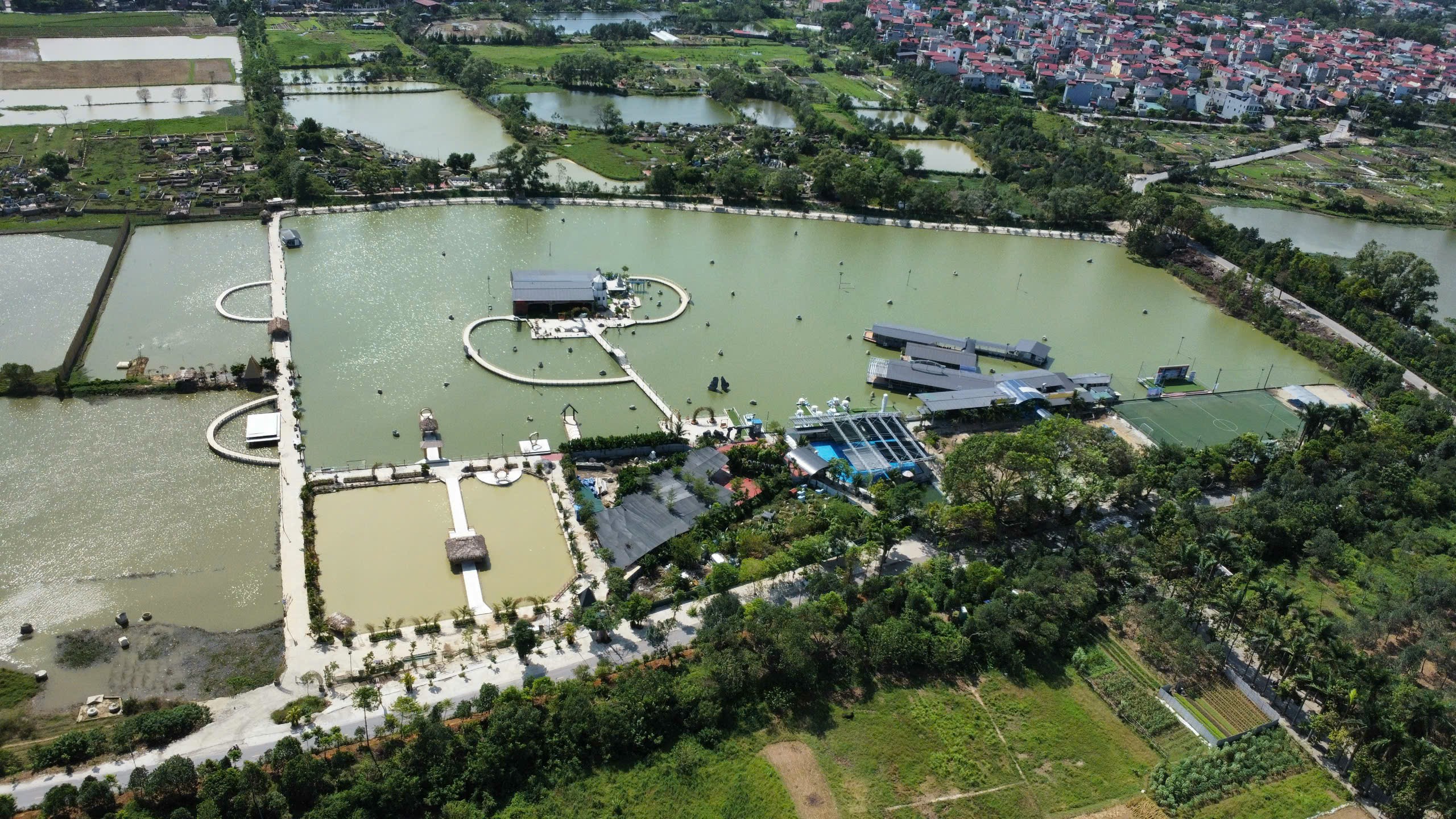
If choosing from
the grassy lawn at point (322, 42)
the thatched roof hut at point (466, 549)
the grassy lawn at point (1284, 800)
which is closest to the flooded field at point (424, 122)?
the grassy lawn at point (322, 42)

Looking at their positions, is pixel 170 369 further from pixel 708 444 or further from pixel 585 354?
pixel 708 444

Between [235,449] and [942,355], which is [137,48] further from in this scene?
[942,355]

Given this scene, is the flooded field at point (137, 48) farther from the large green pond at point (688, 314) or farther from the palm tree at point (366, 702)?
the palm tree at point (366, 702)

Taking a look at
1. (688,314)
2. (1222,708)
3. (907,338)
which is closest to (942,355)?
(907,338)

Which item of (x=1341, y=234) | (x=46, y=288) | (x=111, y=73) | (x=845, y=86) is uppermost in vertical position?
(x=845, y=86)

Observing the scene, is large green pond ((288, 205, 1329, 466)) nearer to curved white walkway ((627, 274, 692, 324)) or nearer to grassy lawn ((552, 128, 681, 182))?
curved white walkway ((627, 274, 692, 324))

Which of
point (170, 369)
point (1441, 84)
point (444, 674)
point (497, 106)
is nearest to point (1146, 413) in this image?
point (444, 674)
